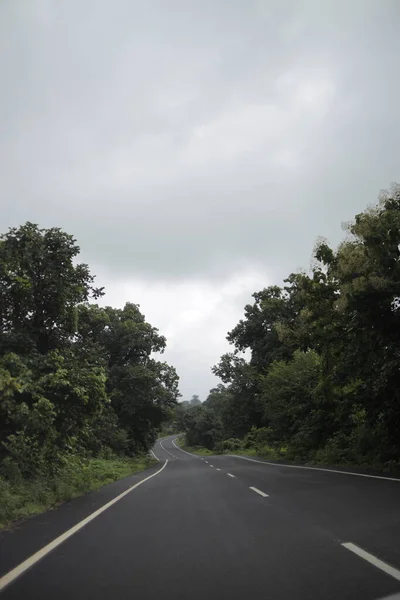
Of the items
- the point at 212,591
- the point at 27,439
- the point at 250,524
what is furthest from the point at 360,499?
the point at 27,439

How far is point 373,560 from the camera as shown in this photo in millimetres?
4934

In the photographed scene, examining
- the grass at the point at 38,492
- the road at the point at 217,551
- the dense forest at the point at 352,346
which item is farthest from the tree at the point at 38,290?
the dense forest at the point at 352,346

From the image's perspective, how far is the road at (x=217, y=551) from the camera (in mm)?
4305

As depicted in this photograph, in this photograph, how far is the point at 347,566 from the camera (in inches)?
189

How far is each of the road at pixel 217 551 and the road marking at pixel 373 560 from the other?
0.4 inches

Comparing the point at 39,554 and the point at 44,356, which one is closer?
the point at 39,554

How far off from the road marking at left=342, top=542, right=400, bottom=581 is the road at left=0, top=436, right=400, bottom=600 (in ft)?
0.03

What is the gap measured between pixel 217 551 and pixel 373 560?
1864 mm

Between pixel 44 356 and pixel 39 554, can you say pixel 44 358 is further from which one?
pixel 39 554

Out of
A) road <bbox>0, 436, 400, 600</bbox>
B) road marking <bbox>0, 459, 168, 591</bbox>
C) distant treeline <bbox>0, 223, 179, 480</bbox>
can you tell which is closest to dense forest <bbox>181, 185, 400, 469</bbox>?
road <bbox>0, 436, 400, 600</bbox>

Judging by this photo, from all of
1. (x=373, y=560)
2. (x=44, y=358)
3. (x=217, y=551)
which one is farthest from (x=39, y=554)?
(x=44, y=358)

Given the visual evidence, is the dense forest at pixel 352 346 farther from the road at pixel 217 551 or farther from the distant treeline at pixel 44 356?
the distant treeline at pixel 44 356

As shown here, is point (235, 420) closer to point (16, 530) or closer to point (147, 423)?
point (147, 423)

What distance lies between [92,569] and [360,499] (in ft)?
20.3
